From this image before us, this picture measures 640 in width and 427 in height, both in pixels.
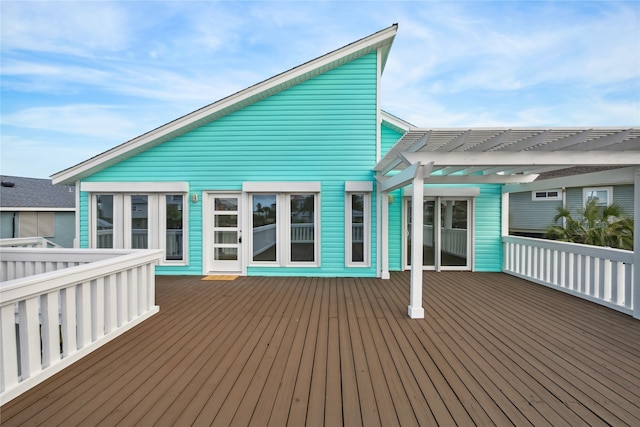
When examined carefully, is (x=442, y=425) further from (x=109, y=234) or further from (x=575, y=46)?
(x=575, y=46)

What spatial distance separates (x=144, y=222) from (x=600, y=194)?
56.3 feet

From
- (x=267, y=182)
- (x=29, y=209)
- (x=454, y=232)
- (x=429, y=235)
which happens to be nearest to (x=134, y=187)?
(x=267, y=182)

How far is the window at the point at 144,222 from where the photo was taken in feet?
23.6

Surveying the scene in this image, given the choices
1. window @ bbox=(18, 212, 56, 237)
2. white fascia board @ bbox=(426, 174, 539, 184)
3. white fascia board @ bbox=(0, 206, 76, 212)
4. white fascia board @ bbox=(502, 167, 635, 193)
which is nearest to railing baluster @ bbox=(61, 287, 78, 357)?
white fascia board @ bbox=(426, 174, 539, 184)

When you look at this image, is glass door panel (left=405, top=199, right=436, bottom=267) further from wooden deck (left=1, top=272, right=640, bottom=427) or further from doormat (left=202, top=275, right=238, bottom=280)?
doormat (left=202, top=275, right=238, bottom=280)

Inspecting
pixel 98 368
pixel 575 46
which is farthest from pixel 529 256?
pixel 575 46

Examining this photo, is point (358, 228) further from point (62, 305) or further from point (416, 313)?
point (62, 305)

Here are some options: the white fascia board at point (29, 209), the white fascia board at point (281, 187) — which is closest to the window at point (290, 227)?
the white fascia board at point (281, 187)

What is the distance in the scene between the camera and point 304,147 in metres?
7.00

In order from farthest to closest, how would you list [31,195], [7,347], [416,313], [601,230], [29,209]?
1. [31,195]
2. [29,209]
3. [601,230]
4. [416,313]
5. [7,347]

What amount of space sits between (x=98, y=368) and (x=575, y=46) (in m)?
16.2

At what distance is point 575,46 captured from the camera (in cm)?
1109

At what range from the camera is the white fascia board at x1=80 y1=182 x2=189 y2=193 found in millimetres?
7047

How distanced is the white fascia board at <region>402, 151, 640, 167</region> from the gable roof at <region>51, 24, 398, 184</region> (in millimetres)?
3587
